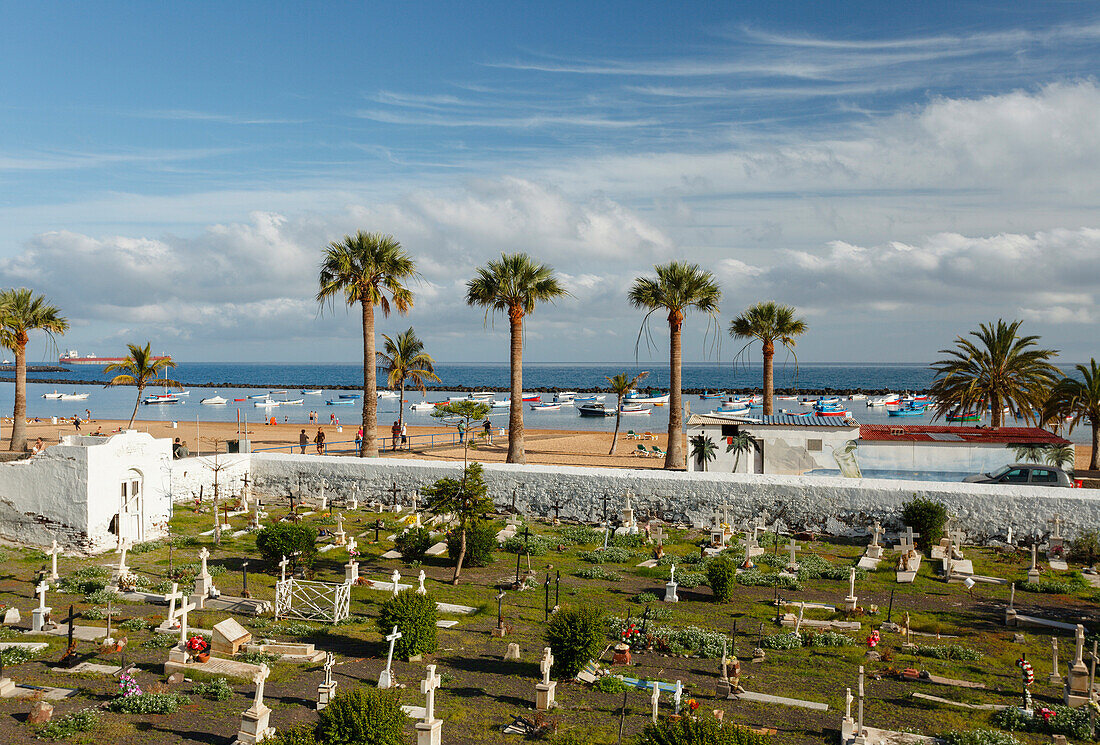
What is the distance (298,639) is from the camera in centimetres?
1789

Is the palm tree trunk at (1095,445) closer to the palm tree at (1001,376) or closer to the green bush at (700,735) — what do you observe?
the palm tree at (1001,376)

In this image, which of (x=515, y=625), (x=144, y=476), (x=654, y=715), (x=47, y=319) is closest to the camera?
(x=654, y=715)

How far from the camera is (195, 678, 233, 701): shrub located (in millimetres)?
14445

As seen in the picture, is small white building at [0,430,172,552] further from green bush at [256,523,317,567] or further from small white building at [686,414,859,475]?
small white building at [686,414,859,475]

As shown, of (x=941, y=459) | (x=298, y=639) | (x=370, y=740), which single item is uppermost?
(x=941, y=459)

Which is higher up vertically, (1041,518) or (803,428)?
(803,428)

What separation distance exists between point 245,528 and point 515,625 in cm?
1452

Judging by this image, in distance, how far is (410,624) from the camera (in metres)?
16.4

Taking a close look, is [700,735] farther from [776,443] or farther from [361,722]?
[776,443]

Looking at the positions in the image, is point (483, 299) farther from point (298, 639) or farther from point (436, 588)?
point (298, 639)

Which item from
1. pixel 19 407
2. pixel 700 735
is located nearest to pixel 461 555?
pixel 700 735

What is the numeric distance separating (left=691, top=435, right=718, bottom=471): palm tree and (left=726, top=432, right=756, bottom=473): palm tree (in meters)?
0.65

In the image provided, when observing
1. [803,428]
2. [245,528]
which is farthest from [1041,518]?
[245,528]

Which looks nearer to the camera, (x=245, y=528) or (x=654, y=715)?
(x=654, y=715)
